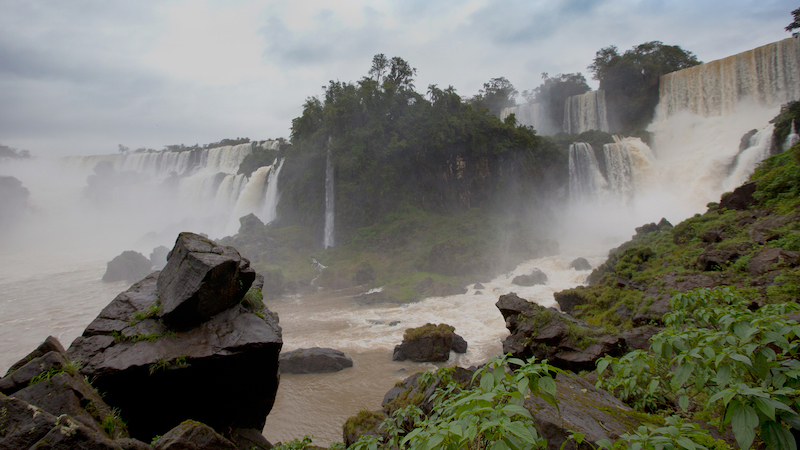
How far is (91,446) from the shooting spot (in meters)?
3.13

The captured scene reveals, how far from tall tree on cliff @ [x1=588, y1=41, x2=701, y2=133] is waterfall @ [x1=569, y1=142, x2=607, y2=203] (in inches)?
339

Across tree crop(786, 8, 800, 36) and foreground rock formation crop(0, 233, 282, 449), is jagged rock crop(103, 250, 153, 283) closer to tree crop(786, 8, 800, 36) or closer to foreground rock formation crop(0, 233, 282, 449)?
foreground rock formation crop(0, 233, 282, 449)

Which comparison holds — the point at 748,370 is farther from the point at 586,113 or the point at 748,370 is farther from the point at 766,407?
the point at 586,113

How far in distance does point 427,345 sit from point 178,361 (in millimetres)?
7742

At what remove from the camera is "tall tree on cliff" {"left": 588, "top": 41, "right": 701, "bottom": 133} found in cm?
3550

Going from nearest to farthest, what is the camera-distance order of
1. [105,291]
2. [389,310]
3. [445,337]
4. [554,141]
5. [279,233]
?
1. [445,337]
2. [389,310]
3. [105,291]
4. [279,233]
5. [554,141]

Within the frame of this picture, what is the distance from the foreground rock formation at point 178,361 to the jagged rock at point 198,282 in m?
0.02

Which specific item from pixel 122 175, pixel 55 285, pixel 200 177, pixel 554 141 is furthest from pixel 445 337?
pixel 122 175

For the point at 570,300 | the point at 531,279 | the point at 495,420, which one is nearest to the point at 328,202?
the point at 531,279

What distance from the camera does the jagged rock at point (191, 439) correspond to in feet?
13.1

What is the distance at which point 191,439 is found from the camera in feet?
13.5

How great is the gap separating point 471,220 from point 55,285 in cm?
3496

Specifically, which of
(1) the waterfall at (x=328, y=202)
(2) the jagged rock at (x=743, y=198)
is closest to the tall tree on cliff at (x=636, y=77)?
(2) the jagged rock at (x=743, y=198)

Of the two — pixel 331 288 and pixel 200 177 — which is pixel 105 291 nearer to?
pixel 331 288
